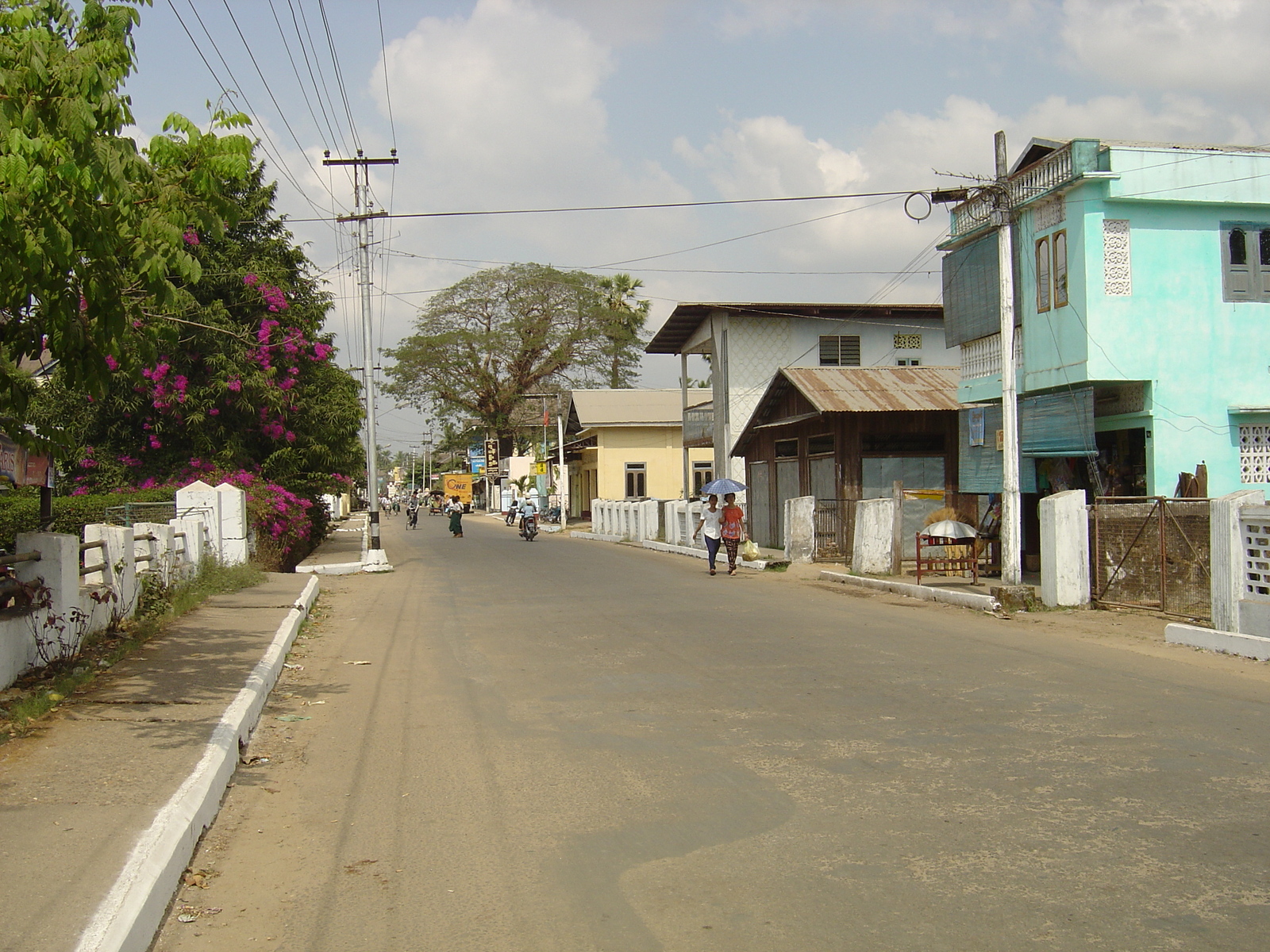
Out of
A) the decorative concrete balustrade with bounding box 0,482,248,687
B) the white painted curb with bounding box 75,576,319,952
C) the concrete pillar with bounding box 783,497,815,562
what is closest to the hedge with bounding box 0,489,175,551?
the decorative concrete balustrade with bounding box 0,482,248,687

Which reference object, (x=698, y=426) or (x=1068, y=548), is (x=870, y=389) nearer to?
(x=1068, y=548)

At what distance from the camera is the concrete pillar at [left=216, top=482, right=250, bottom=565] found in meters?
19.7

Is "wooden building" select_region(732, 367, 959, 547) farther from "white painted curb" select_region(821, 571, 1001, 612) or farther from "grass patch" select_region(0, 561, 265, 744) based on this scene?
"grass patch" select_region(0, 561, 265, 744)

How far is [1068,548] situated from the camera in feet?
47.9

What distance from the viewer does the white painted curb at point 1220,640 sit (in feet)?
34.5

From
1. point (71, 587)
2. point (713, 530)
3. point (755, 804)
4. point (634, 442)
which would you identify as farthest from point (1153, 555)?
point (634, 442)

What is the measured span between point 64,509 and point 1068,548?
634 inches

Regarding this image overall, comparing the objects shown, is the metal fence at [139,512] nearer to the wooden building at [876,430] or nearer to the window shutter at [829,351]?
the wooden building at [876,430]

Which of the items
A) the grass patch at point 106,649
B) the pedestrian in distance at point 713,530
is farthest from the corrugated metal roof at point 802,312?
the grass patch at point 106,649

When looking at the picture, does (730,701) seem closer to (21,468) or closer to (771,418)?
(21,468)

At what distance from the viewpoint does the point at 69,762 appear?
21.2ft

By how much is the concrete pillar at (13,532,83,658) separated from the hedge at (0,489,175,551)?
5.20 metres

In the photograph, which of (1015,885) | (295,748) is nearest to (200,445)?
(295,748)

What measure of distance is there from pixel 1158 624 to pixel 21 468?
12.4 m
